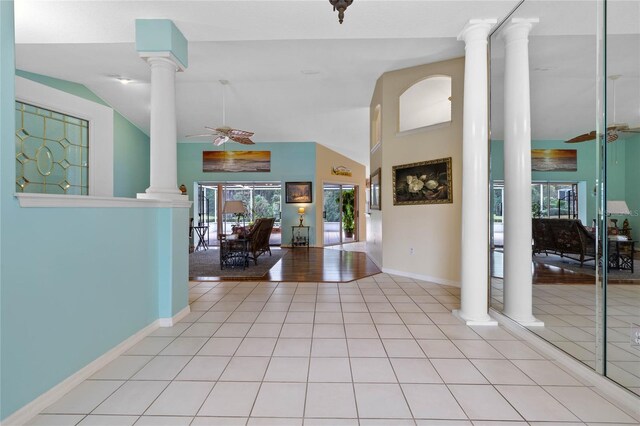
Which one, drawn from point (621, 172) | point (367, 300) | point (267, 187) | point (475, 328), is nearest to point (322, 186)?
point (267, 187)

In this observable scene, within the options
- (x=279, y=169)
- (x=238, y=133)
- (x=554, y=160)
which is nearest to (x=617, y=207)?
(x=554, y=160)

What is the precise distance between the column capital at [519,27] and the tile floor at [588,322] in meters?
2.41

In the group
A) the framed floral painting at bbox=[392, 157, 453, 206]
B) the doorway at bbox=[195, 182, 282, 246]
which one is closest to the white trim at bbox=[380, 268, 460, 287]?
the framed floral painting at bbox=[392, 157, 453, 206]

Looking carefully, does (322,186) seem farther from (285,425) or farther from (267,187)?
(285,425)

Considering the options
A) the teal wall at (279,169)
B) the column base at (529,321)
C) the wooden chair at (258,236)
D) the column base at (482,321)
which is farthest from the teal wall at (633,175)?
the teal wall at (279,169)

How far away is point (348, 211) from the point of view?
10.8 m

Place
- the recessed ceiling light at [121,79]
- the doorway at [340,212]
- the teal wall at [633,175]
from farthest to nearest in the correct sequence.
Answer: the doorway at [340,212] → the recessed ceiling light at [121,79] → the teal wall at [633,175]

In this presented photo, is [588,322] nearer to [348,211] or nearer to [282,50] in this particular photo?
[282,50]

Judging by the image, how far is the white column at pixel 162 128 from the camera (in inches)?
124

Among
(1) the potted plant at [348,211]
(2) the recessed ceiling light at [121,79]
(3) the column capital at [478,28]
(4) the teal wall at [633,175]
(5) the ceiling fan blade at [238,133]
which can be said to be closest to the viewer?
(4) the teal wall at [633,175]

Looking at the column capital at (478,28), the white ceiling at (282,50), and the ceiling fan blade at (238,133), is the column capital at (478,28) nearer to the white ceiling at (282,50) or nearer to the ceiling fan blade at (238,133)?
the white ceiling at (282,50)

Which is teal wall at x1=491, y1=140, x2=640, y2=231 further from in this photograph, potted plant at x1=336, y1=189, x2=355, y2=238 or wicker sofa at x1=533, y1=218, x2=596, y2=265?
potted plant at x1=336, y1=189, x2=355, y2=238

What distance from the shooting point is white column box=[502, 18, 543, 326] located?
2.89m

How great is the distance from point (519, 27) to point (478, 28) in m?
0.37
